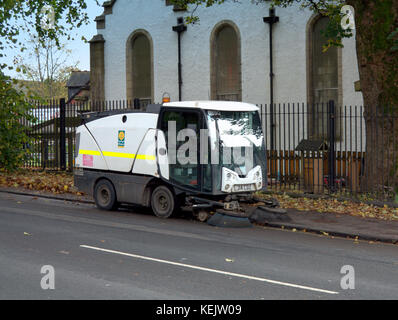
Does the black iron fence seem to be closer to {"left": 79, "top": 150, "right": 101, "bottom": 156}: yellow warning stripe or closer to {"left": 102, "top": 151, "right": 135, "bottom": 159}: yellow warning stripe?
{"left": 79, "top": 150, "right": 101, "bottom": 156}: yellow warning stripe

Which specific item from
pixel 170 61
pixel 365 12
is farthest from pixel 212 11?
pixel 365 12

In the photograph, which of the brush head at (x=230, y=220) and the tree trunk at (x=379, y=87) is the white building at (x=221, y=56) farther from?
the brush head at (x=230, y=220)

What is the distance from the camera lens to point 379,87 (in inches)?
638

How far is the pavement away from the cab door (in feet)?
6.42

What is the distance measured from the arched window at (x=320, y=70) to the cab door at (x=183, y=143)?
10821mm

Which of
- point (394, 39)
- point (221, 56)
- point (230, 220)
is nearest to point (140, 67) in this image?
point (221, 56)

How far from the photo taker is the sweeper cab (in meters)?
13.1

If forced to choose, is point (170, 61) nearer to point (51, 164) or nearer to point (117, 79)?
point (117, 79)

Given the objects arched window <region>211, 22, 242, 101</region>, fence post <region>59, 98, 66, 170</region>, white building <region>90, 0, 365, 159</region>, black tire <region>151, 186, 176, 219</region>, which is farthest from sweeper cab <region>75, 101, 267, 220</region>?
arched window <region>211, 22, 242, 101</region>

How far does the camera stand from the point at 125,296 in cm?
683

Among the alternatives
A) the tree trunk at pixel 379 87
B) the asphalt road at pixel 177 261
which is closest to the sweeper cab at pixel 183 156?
the asphalt road at pixel 177 261

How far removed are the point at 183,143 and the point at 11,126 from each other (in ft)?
37.4

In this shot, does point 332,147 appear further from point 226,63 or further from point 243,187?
point 226,63
